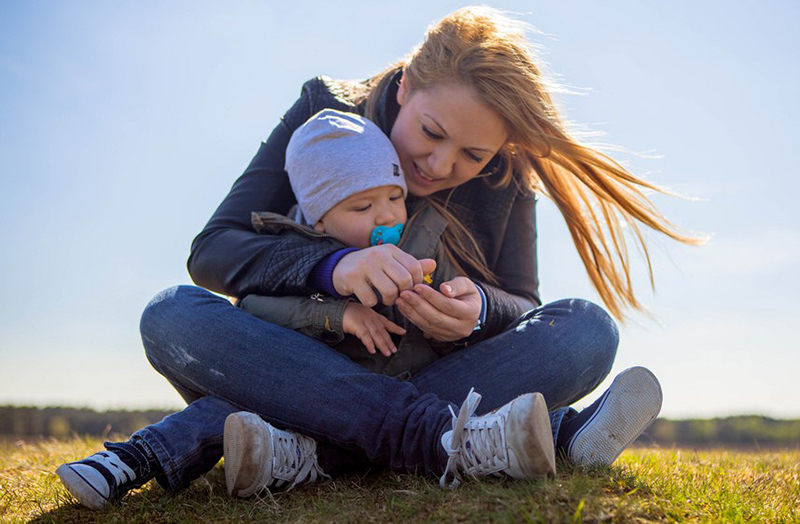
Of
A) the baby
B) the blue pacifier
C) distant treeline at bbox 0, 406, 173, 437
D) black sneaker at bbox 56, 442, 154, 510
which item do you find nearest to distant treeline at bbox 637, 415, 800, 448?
distant treeline at bbox 0, 406, 173, 437

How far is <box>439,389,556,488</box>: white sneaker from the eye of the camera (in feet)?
6.39

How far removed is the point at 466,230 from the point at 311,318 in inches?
33.1

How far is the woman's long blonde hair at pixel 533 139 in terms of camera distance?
2945 millimetres

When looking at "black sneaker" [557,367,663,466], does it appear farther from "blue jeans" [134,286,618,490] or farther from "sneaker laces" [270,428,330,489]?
"sneaker laces" [270,428,330,489]

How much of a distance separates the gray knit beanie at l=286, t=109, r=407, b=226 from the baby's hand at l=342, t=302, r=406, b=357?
429mm

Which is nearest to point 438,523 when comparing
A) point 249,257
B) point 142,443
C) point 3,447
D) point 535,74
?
point 142,443

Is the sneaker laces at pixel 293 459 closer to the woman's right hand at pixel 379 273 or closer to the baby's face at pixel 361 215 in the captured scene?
the woman's right hand at pixel 379 273

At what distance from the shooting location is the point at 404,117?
2.99 m

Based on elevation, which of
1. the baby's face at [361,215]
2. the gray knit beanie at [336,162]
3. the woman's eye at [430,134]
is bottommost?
the baby's face at [361,215]

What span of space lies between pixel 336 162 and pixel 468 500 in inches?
51.7

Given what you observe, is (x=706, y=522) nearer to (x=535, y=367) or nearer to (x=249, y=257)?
(x=535, y=367)

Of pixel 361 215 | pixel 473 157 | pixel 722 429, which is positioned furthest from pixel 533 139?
pixel 722 429

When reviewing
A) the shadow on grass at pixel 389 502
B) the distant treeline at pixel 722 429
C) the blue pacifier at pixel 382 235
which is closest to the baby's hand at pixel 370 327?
the blue pacifier at pixel 382 235

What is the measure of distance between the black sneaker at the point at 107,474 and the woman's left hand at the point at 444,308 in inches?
37.2
